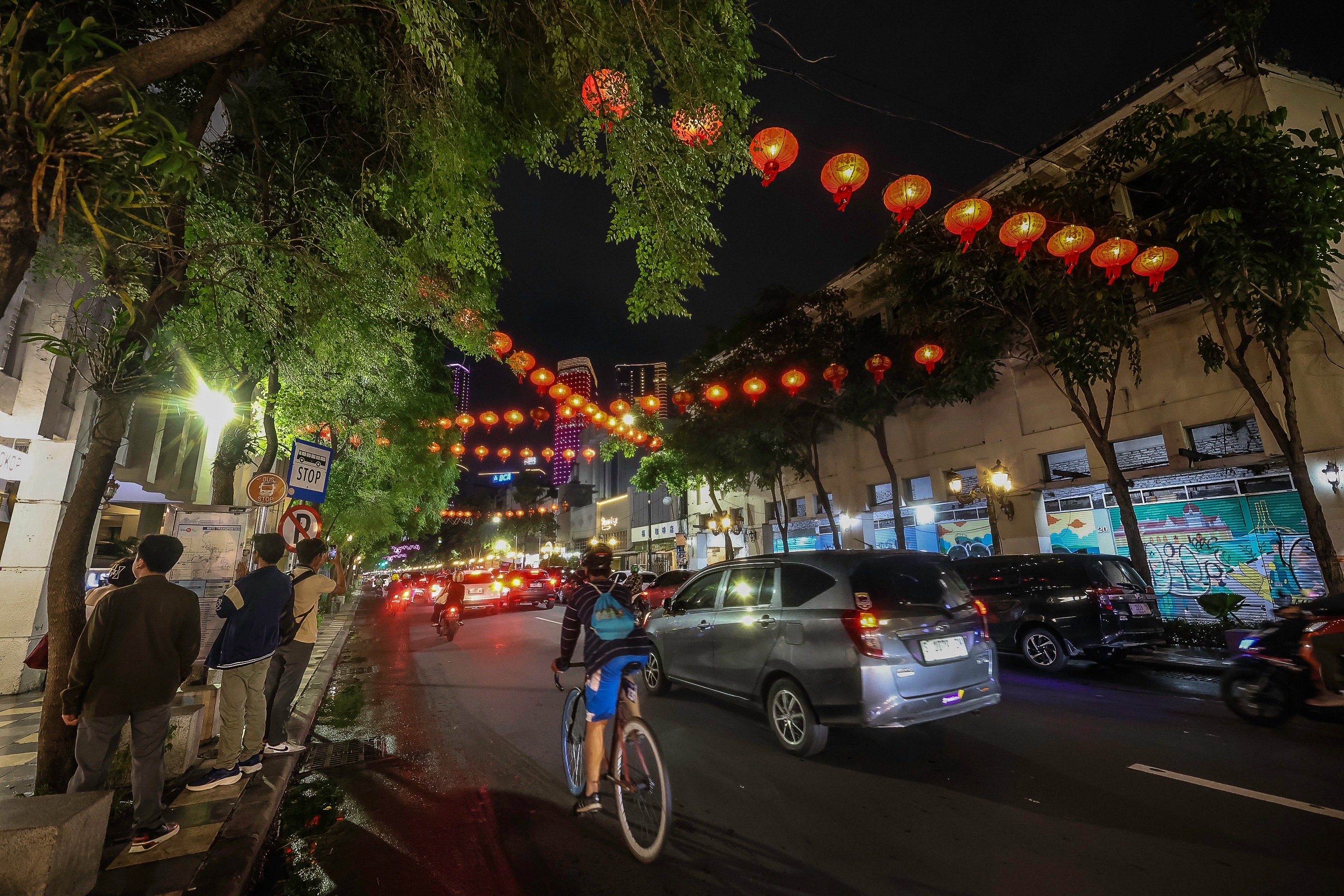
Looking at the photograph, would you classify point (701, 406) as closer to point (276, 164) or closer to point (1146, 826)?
point (276, 164)

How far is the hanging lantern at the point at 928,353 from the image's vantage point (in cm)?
1377

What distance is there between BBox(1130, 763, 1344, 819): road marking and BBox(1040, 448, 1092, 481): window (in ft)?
42.3

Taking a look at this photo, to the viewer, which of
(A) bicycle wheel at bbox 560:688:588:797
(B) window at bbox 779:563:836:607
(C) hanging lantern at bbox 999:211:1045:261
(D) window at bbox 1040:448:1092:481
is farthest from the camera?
(D) window at bbox 1040:448:1092:481

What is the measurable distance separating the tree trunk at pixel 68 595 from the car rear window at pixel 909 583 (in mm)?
6050

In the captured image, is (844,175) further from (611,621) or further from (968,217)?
(611,621)

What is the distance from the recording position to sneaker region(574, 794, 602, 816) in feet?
12.6

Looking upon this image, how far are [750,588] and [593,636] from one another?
2563mm

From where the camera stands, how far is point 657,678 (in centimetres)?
764

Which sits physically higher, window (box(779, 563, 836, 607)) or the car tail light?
window (box(779, 563, 836, 607))

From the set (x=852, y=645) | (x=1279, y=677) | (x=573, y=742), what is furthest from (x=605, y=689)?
(x=1279, y=677)

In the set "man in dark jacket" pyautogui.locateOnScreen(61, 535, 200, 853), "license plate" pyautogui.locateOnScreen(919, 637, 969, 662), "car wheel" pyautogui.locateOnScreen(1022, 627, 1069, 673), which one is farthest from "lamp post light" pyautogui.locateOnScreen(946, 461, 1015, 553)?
"man in dark jacket" pyautogui.locateOnScreen(61, 535, 200, 853)

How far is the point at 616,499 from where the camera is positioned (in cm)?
6200

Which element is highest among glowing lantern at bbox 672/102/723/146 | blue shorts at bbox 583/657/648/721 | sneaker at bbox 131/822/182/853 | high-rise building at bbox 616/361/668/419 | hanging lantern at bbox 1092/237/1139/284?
high-rise building at bbox 616/361/668/419

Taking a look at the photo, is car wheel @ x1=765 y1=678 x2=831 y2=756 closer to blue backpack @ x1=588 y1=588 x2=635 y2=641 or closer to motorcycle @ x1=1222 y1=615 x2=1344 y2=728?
blue backpack @ x1=588 y1=588 x2=635 y2=641
